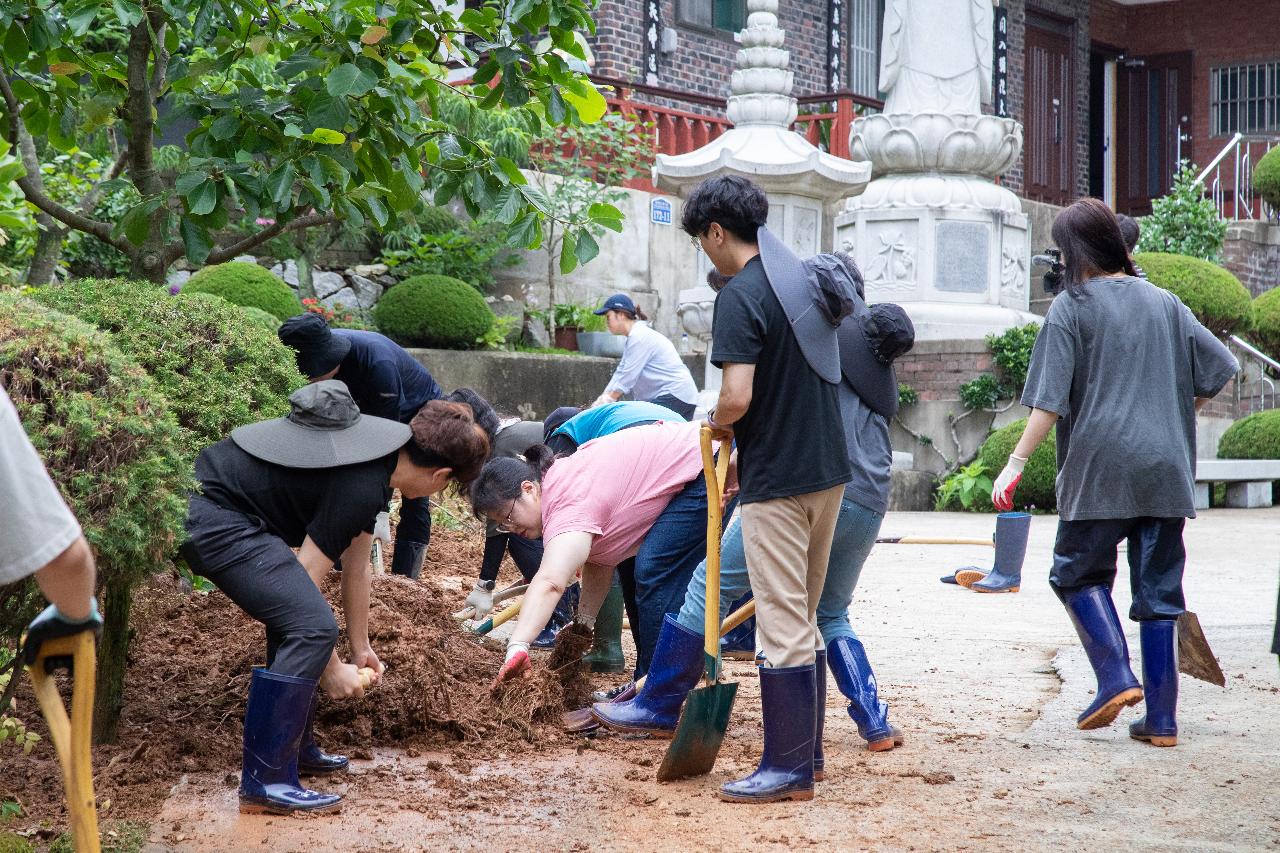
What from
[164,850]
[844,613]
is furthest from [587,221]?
[164,850]

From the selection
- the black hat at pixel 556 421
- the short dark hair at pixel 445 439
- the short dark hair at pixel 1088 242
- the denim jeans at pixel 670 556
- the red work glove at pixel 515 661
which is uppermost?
the short dark hair at pixel 1088 242

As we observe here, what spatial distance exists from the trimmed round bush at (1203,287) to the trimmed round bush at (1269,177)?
364 centimetres

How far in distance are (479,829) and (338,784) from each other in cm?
60

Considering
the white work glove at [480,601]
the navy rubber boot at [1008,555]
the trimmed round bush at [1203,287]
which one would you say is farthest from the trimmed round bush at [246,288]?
the trimmed round bush at [1203,287]

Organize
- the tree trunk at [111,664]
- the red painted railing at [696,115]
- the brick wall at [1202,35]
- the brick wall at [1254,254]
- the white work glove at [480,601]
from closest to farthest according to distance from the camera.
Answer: the tree trunk at [111,664], the white work glove at [480,601], the red painted railing at [696,115], the brick wall at [1254,254], the brick wall at [1202,35]

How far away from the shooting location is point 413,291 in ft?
39.7

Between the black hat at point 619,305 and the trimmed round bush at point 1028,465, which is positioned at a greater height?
the black hat at point 619,305

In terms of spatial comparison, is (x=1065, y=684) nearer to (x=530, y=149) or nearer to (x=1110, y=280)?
(x=1110, y=280)

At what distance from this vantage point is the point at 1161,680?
4.46 metres

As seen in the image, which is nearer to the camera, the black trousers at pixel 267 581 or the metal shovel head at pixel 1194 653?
the black trousers at pixel 267 581

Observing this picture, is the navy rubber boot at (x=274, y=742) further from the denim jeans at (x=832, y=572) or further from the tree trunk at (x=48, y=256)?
the tree trunk at (x=48, y=256)

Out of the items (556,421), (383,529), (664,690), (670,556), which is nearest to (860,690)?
(664,690)

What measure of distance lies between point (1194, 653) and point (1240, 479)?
29.1 ft

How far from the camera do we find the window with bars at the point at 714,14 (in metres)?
18.1
